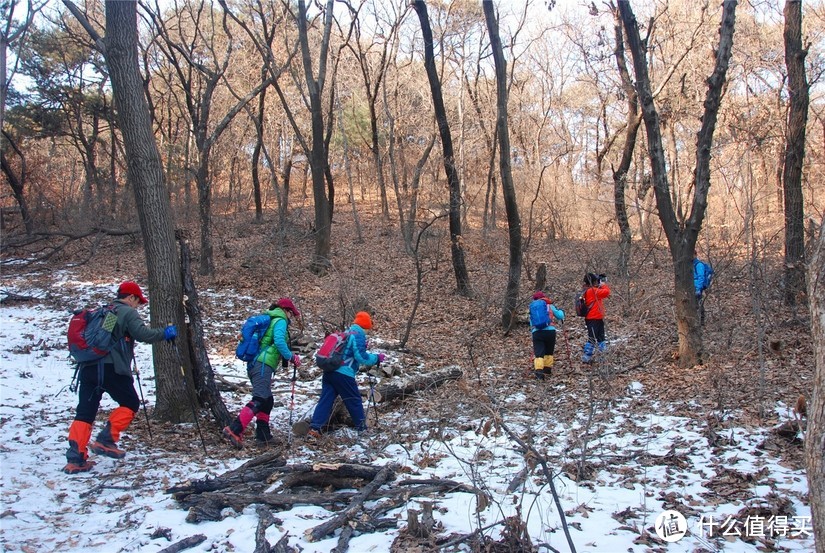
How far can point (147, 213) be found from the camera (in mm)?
6973

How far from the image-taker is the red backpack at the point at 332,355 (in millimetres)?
6953

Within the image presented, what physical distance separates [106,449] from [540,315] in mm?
6677

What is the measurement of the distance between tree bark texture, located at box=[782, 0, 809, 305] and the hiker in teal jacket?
30.5 feet

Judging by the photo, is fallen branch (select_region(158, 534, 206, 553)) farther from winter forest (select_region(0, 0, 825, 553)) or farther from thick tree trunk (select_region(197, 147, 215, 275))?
thick tree trunk (select_region(197, 147, 215, 275))

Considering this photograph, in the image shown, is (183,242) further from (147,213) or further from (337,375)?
(337,375)

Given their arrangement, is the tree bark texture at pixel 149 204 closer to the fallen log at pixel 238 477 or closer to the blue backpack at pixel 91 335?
the blue backpack at pixel 91 335

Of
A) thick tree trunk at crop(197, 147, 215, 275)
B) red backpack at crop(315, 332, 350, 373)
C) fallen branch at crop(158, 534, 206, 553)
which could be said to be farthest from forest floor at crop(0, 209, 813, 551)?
red backpack at crop(315, 332, 350, 373)

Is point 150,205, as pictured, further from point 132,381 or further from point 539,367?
point 539,367

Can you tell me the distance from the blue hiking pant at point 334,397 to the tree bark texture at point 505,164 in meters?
6.91

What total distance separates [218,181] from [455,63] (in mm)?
17371

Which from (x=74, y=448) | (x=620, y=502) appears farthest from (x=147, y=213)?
(x=620, y=502)

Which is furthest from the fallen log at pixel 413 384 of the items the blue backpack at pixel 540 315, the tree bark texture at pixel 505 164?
the tree bark texture at pixel 505 164

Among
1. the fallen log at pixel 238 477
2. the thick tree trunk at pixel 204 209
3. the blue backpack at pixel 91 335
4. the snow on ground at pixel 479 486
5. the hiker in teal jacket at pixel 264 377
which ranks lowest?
the snow on ground at pixel 479 486

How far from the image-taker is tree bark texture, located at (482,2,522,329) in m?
12.6
